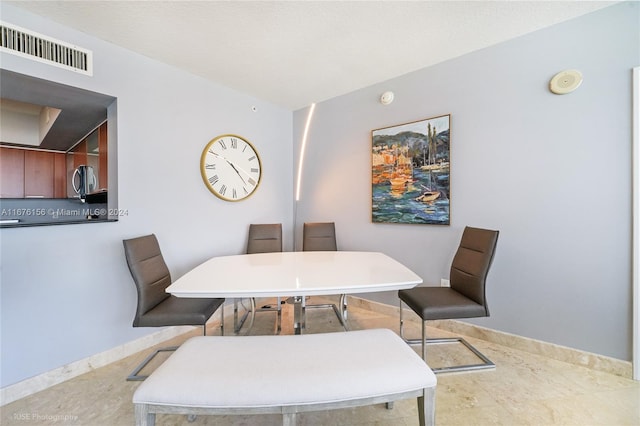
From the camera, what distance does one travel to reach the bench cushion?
0.94 meters

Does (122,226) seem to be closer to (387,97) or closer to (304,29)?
(304,29)

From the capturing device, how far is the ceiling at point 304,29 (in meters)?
1.67

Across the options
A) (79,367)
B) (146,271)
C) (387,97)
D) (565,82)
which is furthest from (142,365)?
(565,82)

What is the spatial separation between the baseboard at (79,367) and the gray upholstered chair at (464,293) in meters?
2.22

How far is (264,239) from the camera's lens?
2885 mm

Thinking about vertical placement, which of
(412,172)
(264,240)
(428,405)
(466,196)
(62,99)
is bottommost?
(428,405)

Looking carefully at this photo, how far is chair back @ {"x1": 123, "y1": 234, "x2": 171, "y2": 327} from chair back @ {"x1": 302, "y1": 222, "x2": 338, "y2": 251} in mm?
1418

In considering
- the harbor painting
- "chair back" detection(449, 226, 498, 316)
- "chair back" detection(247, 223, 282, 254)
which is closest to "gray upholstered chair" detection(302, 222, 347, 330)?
"chair back" detection(247, 223, 282, 254)

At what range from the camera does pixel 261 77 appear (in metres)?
2.62

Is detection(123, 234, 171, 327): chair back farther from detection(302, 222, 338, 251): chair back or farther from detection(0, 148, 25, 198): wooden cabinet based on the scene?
detection(0, 148, 25, 198): wooden cabinet

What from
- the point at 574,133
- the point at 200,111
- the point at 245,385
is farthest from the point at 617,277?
the point at 200,111

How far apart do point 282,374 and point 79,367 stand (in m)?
1.85

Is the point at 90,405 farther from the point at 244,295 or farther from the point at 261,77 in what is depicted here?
the point at 261,77

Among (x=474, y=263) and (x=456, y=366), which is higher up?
(x=474, y=263)
